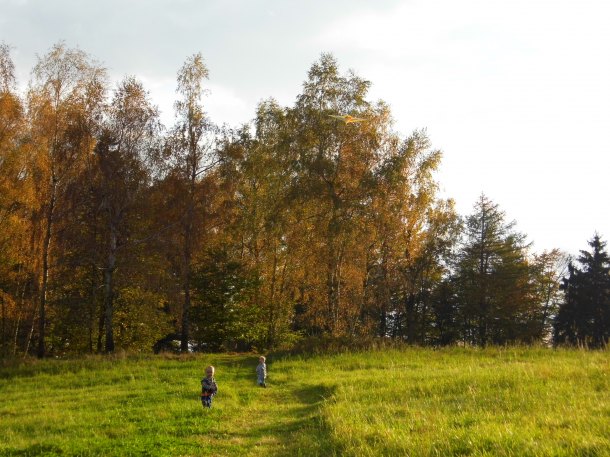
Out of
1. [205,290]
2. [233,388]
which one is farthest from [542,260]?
[233,388]

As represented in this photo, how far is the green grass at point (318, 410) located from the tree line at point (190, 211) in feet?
21.9

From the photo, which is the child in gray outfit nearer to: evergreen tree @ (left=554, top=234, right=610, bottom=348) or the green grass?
the green grass

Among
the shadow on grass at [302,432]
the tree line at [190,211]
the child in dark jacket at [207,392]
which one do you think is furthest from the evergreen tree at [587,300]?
the child in dark jacket at [207,392]

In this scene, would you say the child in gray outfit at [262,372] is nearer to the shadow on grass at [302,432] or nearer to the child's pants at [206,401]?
the shadow on grass at [302,432]

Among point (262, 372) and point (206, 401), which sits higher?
point (262, 372)

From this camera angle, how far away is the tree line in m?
24.0

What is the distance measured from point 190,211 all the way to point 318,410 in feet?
53.2

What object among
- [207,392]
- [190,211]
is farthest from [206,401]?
[190,211]

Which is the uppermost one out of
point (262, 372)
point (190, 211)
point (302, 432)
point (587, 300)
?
point (190, 211)

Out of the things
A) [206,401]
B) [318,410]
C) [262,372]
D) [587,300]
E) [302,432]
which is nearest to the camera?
[302,432]

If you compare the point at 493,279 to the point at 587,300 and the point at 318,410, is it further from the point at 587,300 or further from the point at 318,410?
the point at 318,410

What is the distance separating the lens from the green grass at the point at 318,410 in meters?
7.38

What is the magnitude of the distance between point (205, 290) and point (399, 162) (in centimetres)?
1344

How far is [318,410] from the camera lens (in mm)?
11938
